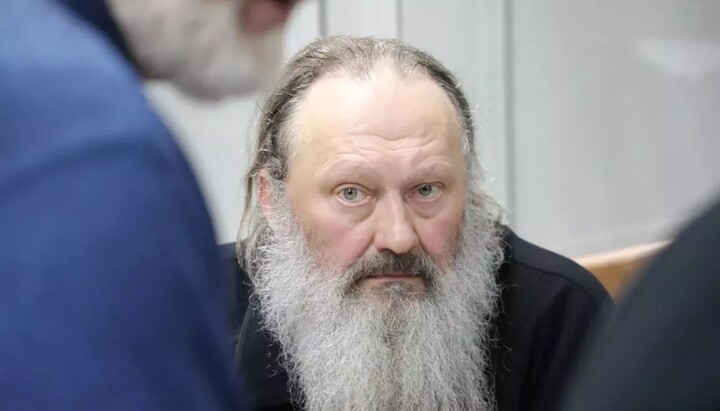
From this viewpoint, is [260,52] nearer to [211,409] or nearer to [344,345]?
[211,409]

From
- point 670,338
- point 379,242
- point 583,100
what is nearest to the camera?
point 670,338

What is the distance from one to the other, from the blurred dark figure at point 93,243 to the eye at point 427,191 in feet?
3.27

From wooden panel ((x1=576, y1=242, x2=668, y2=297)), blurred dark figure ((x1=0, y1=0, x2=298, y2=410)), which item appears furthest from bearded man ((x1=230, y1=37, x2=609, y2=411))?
blurred dark figure ((x1=0, y1=0, x2=298, y2=410))

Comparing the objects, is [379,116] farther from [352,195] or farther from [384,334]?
[384,334]

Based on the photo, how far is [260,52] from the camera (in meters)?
0.76

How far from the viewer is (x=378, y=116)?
1575 millimetres

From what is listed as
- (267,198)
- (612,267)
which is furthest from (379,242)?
(612,267)

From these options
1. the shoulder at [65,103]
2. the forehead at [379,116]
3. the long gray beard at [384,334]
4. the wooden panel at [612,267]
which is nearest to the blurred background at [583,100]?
the wooden panel at [612,267]

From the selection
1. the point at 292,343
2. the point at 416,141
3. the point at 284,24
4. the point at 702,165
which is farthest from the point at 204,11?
the point at 702,165

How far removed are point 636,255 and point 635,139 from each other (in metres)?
0.76

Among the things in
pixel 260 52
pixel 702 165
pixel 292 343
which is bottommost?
pixel 702 165

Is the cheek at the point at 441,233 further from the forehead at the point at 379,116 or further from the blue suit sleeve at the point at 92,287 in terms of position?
the blue suit sleeve at the point at 92,287

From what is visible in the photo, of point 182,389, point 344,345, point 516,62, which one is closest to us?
point 182,389

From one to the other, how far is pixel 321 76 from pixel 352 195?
21cm
